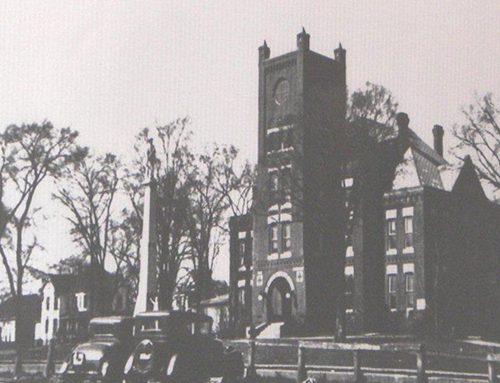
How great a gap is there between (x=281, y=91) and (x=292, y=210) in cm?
698

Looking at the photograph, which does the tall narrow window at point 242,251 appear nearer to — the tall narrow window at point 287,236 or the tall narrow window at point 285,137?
the tall narrow window at point 287,236

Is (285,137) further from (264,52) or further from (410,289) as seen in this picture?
(410,289)

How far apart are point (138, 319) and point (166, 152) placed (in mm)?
22191

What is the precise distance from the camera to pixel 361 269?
138 ft

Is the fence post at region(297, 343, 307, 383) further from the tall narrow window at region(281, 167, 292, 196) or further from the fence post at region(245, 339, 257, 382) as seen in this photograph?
the tall narrow window at region(281, 167, 292, 196)

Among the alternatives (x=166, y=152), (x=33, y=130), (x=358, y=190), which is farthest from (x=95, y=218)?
(x=358, y=190)

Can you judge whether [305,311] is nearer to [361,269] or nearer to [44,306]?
[361,269]

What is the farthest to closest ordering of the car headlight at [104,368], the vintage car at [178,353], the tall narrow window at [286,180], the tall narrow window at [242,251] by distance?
the tall narrow window at [242,251]
the tall narrow window at [286,180]
the car headlight at [104,368]
the vintage car at [178,353]

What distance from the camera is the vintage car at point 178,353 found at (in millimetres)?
17719

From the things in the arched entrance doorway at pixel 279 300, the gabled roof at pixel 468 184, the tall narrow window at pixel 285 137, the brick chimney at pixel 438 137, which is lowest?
the arched entrance doorway at pixel 279 300

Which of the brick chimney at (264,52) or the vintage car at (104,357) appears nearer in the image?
the vintage car at (104,357)

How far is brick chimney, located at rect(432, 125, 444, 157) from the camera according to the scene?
4766cm

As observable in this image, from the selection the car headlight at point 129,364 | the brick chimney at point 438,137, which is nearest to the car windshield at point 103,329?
the car headlight at point 129,364

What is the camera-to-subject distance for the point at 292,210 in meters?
41.6
